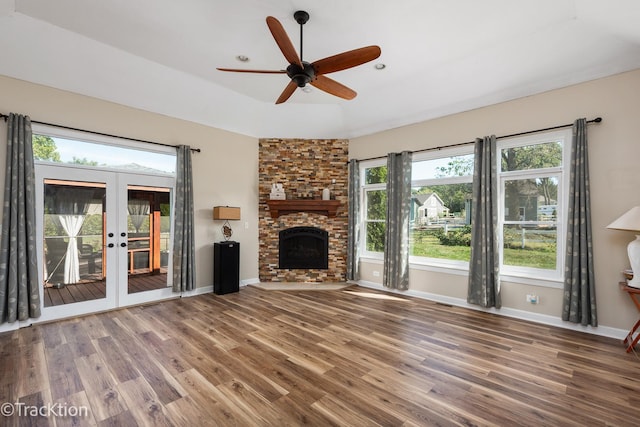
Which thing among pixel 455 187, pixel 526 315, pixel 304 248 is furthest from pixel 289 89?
pixel 526 315

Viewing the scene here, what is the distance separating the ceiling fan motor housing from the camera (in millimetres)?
2639

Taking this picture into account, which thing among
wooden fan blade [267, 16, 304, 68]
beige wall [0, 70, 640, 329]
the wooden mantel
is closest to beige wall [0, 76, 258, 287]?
beige wall [0, 70, 640, 329]

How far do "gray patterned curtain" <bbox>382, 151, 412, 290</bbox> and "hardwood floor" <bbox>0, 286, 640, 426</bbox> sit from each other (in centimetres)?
121

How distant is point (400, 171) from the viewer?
5.13m

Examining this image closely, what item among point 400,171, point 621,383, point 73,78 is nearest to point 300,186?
point 400,171

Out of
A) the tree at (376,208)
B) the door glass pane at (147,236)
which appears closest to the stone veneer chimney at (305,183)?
the tree at (376,208)

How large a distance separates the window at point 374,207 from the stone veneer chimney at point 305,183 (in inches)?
16.9

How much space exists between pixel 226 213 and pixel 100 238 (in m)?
1.84

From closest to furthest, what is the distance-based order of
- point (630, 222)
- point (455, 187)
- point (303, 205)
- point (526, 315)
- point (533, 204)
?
point (630, 222)
point (526, 315)
point (533, 204)
point (455, 187)
point (303, 205)

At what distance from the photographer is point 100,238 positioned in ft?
13.4

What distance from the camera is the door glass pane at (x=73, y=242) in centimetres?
371

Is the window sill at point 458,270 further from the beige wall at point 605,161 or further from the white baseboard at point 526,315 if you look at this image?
the white baseboard at point 526,315

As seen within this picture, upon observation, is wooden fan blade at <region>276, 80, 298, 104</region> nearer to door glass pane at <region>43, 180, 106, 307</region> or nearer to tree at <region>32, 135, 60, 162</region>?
door glass pane at <region>43, 180, 106, 307</region>

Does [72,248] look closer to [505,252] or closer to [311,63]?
[311,63]
